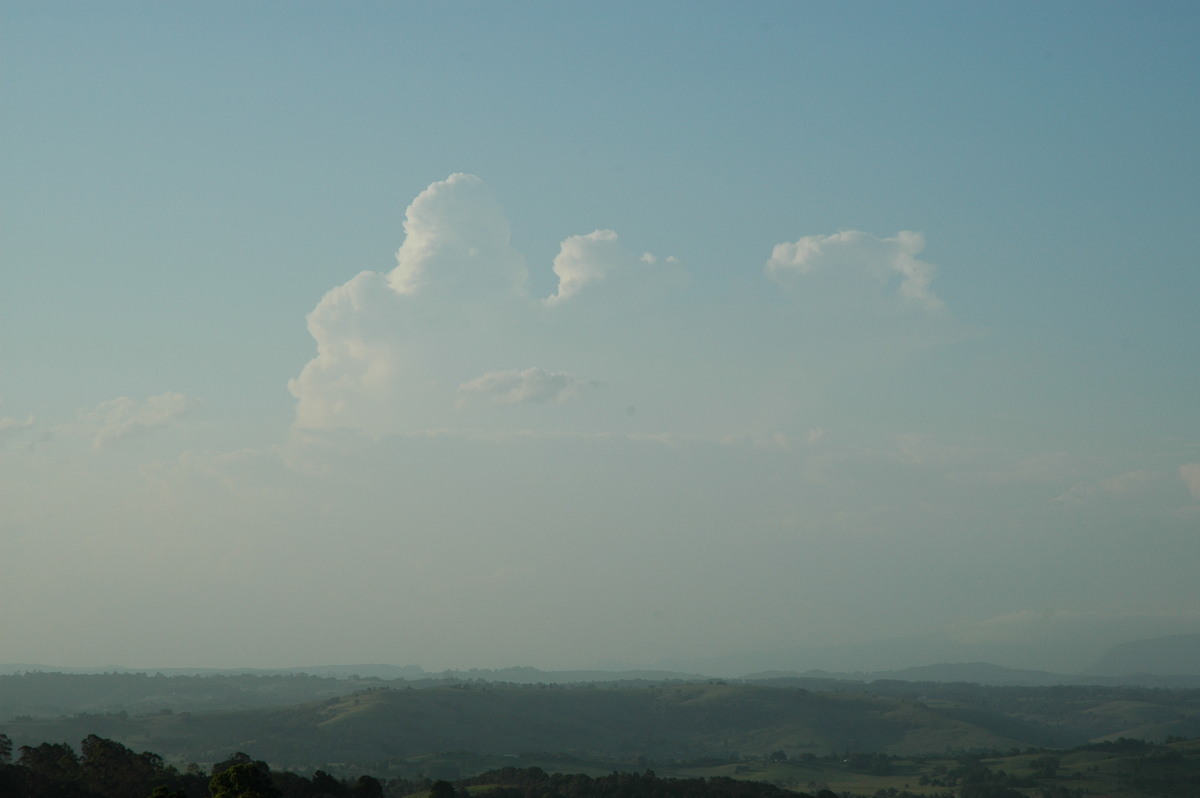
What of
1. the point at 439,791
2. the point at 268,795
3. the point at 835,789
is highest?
the point at 268,795

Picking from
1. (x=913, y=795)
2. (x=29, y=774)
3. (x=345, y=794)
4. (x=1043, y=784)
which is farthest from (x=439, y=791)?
(x=1043, y=784)

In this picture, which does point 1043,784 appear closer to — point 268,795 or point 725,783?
point 725,783

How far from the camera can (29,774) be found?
268 ft

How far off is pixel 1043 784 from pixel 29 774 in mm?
167571

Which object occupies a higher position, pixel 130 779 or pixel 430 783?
pixel 130 779

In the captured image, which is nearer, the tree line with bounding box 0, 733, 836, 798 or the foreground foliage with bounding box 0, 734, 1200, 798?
the tree line with bounding box 0, 733, 836, 798

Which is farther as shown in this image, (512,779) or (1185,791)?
(1185,791)

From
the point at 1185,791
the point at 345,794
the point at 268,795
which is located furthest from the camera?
the point at 1185,791

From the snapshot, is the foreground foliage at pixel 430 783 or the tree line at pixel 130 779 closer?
the tree line at pixel 130 779

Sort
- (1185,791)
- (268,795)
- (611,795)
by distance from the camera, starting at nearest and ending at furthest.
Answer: (268,795), (611,795), (1185,791)

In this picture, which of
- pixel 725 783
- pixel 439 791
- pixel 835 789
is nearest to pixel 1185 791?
pixel 835 789

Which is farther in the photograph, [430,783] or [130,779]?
[430,783]

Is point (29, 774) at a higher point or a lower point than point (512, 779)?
higher

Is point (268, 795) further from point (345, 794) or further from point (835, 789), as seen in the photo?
point (835, 789)
